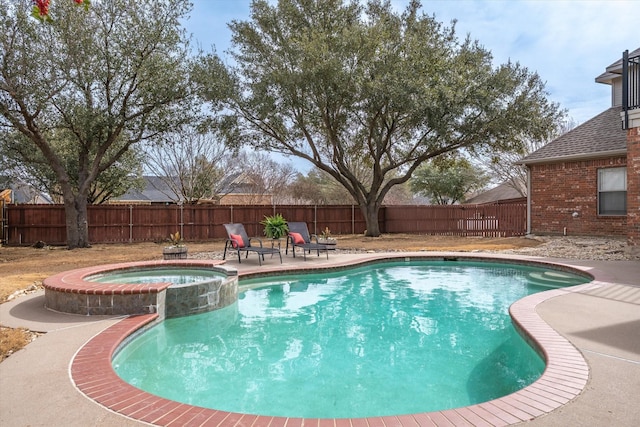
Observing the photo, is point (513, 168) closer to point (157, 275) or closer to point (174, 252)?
point (174, 252)

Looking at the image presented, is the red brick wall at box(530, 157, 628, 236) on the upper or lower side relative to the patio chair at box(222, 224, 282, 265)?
upper

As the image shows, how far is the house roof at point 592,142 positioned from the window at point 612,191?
64 centimetres

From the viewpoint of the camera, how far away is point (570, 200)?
1412 cm

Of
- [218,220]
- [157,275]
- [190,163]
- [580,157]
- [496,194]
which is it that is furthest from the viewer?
[496,194]

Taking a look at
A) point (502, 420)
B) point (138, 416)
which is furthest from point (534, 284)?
point (138, 416)

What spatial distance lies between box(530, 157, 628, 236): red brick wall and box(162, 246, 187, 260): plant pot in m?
12.3

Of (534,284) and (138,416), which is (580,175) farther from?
(138,416)

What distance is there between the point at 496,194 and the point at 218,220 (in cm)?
2614

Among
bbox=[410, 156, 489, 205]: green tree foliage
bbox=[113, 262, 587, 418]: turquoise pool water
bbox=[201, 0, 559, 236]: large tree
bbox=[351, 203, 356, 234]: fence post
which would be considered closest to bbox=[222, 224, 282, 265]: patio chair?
bbox=[113, 262, 587, 418]: turquoise pool water

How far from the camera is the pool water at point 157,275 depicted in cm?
753

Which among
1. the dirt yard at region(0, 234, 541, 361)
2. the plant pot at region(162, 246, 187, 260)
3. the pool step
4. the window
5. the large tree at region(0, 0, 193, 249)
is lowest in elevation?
the pool step

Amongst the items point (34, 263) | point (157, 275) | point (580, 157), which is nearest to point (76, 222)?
point (34, 263)

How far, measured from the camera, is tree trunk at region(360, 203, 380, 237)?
63.1 ft

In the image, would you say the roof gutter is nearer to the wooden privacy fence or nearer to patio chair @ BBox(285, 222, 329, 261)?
the wooden privacy fence
